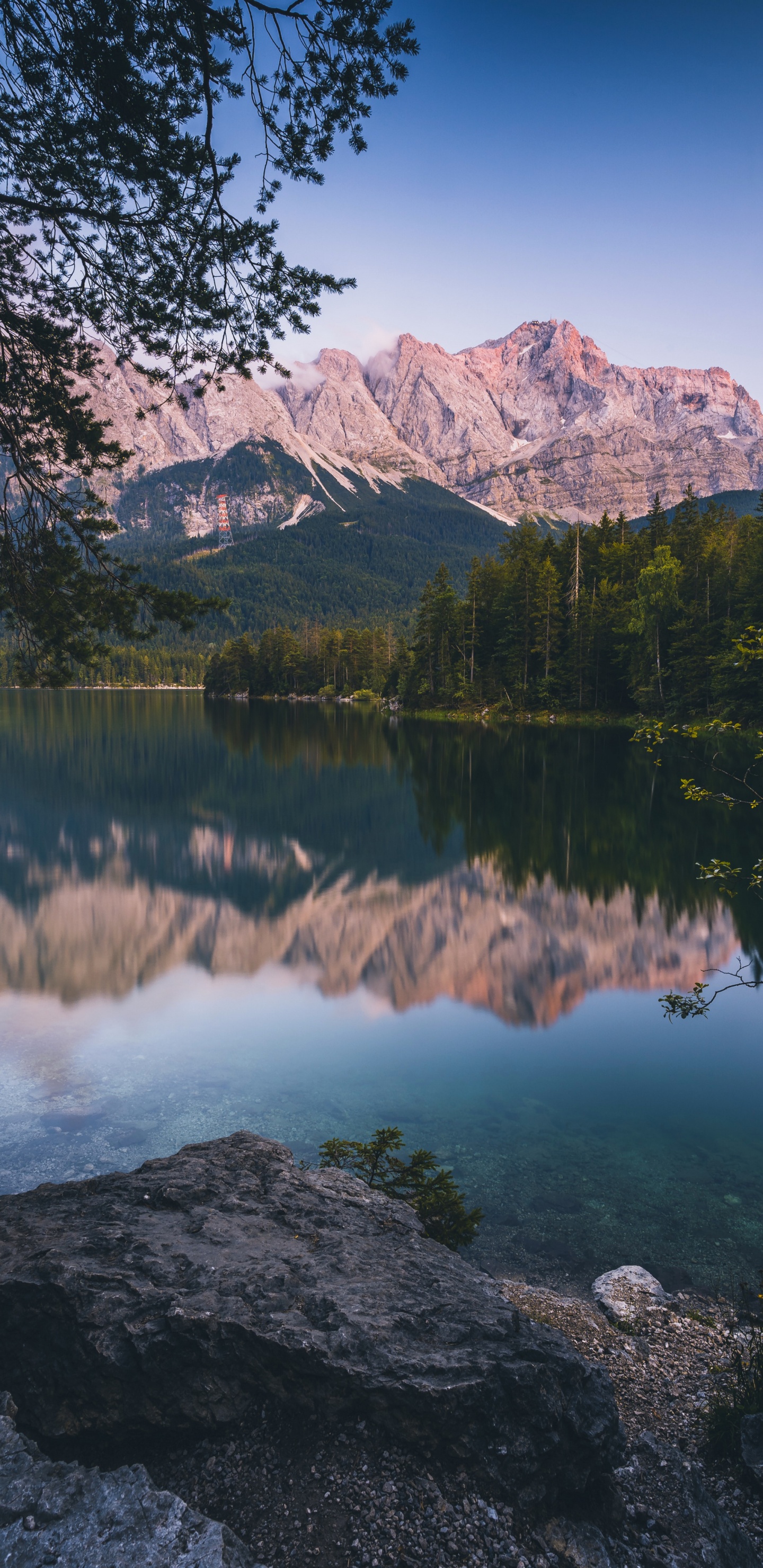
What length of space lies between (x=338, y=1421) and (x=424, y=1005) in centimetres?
1036

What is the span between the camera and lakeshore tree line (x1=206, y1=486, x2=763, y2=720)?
58.4 metres

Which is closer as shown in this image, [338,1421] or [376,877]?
[338,1421]

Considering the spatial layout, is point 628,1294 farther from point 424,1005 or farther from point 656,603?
point 656,603

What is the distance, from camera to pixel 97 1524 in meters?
3.20

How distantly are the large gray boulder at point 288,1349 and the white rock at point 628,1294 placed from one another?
1.97 metres

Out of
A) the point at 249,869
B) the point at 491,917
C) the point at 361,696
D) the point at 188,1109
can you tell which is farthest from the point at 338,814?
the point at 361,696

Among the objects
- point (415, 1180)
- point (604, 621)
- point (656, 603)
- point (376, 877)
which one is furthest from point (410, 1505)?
point (604, 621)

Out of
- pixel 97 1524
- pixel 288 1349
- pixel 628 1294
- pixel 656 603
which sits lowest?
pixel 628 1294

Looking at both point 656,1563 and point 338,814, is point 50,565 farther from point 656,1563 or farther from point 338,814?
point 338,814

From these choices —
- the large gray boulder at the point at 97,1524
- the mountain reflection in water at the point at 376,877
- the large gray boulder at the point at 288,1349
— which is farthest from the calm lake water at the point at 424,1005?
the large gray boulder at the point at 97,1524

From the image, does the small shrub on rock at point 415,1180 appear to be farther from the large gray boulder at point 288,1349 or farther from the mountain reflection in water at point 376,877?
the mountain reflection in water at point 376,877

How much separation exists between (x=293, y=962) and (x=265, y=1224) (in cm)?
1079

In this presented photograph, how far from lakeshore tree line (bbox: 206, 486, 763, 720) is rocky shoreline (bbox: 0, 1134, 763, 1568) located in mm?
46134

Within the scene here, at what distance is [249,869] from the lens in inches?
939
